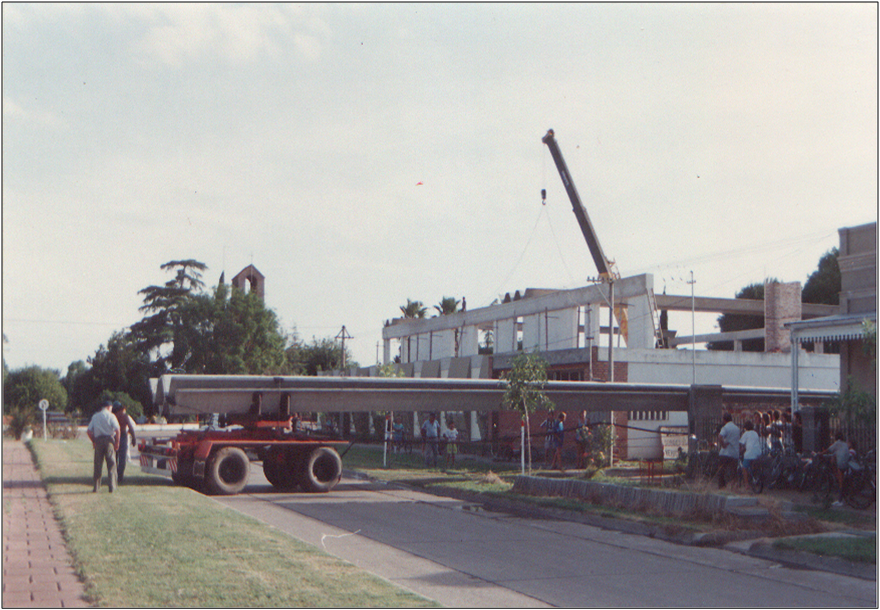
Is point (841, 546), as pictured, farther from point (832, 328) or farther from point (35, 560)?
point (832, 328)

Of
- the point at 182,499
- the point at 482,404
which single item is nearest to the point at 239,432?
the point at 182,499

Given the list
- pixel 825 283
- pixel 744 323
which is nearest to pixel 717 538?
pixel 825 283

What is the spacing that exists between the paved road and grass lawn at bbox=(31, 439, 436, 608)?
2.61 feet

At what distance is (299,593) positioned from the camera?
7.77 metres

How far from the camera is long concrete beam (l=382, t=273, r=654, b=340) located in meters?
38.8

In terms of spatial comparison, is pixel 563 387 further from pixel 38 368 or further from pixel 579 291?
pixel 38 368

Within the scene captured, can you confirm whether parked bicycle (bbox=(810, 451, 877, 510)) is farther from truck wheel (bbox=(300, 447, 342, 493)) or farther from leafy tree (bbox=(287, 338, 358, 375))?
leafy tree (bbox=(287, 338, 358, 375))

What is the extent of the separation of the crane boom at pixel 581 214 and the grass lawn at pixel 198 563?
30667 millimetres

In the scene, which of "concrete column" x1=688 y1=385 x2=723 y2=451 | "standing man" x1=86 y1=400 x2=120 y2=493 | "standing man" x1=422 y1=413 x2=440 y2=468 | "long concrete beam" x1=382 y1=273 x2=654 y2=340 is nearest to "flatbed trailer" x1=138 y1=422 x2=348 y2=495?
"standing man" x1=86 y1=400 x2=120 y2=493

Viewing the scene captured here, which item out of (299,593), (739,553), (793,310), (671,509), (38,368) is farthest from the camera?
(38,368)

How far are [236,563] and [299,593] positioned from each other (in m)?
1.56

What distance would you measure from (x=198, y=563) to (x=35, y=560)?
5.74 ft

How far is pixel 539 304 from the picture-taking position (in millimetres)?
43312

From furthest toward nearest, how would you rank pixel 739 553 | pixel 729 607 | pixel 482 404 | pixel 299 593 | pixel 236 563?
pixel 482 404 < pixel 739 553 < pixel 236 563 < pixel 729 607 < pixel 299 593
